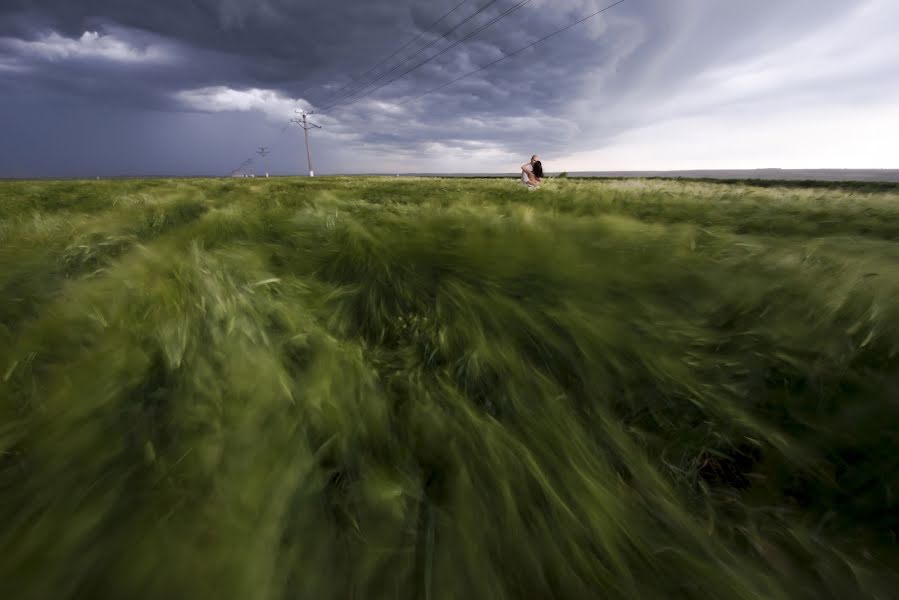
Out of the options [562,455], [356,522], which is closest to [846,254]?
[562,455]

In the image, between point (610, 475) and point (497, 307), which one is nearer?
point (610, 475)

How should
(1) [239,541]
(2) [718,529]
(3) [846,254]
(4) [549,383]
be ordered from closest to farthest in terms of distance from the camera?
1. (1) [239,541]
2. (2) [718,529]
3. (4) [549,383]
4. (3) [846,254]

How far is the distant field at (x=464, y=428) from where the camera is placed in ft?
1.73

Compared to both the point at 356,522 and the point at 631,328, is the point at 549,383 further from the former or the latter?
the point at 356,522

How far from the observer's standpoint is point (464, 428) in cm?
79

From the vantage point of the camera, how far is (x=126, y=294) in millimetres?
1016

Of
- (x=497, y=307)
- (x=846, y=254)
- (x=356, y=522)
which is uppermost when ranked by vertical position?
(x=846, y=254)

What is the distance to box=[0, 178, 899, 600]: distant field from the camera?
1.73 feet

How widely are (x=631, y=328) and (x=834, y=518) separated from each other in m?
0.54

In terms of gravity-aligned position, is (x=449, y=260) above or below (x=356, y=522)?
above

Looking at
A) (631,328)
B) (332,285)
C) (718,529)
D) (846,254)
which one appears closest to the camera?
(718,529)

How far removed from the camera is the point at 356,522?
60 cm

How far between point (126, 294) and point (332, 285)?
24.6 inches

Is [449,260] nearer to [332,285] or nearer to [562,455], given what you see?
[332,285]
